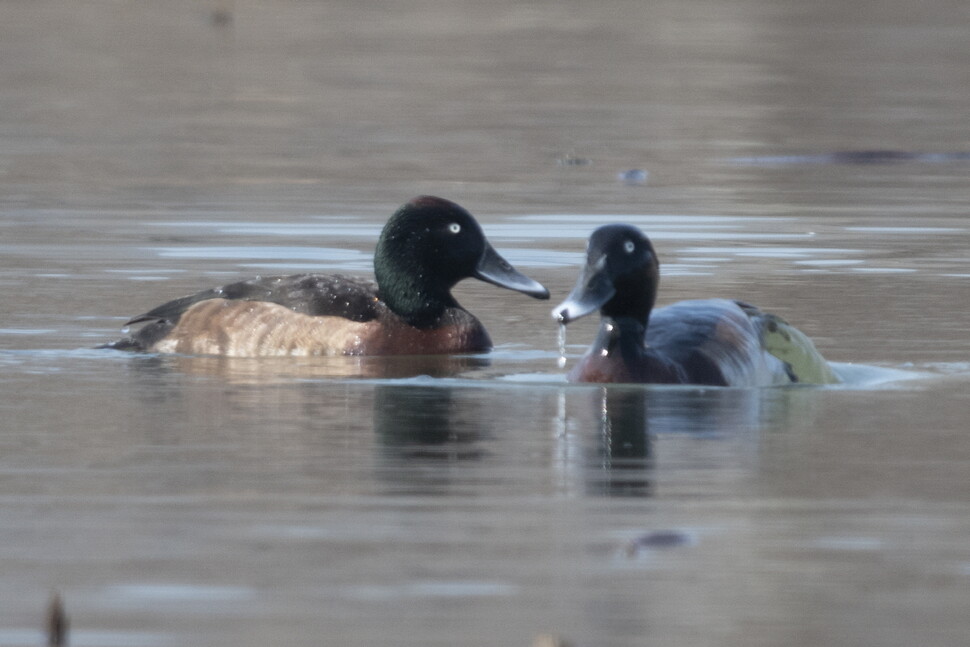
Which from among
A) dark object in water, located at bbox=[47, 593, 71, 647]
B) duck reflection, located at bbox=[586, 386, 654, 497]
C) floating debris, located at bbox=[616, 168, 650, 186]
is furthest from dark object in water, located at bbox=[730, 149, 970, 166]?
dark object in water, located at bbox=[47, 593, 71, 647]

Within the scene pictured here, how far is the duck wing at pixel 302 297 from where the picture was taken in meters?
12.4

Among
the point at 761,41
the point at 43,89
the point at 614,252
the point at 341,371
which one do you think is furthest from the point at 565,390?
the point at 761,41

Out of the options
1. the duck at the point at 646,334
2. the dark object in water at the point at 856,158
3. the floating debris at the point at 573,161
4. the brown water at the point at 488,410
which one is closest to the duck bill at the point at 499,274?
the brown water at the point at 488,410

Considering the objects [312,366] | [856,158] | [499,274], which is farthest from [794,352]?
[856,158]

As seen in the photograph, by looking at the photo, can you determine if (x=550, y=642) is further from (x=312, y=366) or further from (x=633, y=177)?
(x=633, y=177)

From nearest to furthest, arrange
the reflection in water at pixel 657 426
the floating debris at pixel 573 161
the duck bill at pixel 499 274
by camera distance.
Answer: the reflection in water at pixel 657 426
the duck bill at pixel 499 274
the floating debris at pixel 573 161

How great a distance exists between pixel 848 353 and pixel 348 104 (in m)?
19.4

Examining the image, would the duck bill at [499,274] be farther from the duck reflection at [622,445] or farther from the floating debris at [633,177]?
the floating debris at [633,177]

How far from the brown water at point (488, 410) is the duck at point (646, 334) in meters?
0.13

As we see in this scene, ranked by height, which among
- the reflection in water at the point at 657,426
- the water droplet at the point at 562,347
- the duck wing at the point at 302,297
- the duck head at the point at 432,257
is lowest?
the reflection in water at the point at 657,426

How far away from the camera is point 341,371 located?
11.6m

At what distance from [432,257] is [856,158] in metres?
11.8

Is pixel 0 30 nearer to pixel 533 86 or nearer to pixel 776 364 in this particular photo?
pixel 533 86

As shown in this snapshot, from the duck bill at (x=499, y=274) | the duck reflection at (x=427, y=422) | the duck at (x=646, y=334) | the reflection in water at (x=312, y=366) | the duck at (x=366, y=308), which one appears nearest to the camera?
the duck reflection at (x=427, y=422)
